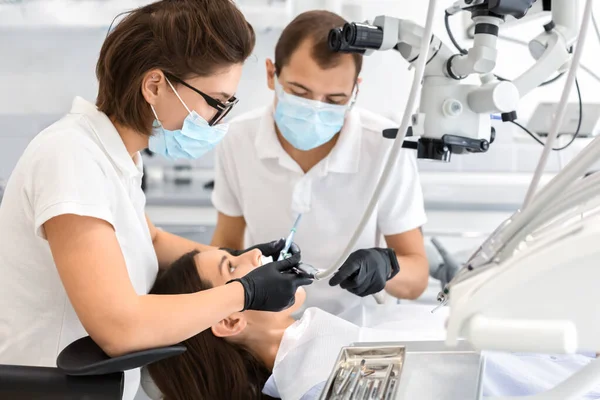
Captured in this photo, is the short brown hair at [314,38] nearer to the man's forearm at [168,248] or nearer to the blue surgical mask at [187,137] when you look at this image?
the blue surgical mask at [187,137]

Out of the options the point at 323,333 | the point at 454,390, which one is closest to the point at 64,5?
the point at 323,333

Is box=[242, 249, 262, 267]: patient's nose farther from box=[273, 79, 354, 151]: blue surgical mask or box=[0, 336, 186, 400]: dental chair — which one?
box=[0, 336, 186, 400]: dental chair

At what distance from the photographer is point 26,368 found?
1.13 m

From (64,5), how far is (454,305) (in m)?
3.13

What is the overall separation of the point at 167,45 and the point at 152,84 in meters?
0.10

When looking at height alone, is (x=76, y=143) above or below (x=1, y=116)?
above

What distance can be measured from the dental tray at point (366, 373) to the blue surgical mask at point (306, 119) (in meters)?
0.69

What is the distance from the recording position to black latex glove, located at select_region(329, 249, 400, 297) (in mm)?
1534

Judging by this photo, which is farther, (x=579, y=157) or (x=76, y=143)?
(x=76, y=143)

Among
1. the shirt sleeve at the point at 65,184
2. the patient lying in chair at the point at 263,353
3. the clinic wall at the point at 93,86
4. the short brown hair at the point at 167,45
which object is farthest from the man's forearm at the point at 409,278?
the clinic wall at the point at 93,86

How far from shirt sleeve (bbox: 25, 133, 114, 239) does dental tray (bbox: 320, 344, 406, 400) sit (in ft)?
1.77

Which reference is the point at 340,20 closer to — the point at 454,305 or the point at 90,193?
the point at 90,193

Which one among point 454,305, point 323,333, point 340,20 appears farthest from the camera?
point 340,20

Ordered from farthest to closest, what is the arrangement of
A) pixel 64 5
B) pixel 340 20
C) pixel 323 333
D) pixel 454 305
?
pixel 64 5
pixel 340 20
pixel 323 333
pixel 454 305
